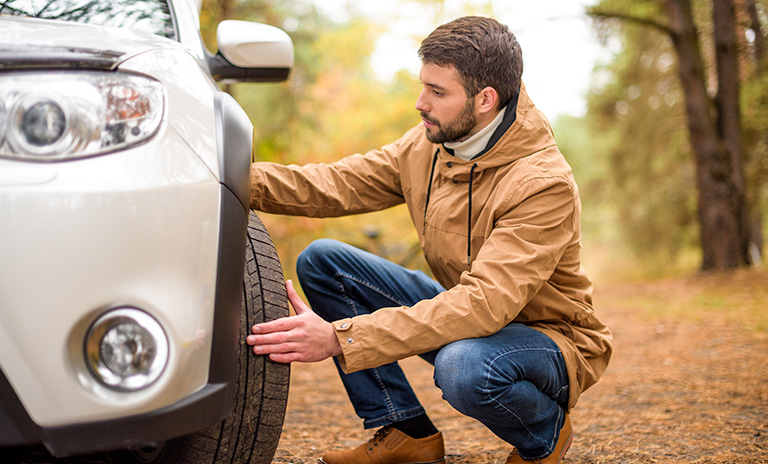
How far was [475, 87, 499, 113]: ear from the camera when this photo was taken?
2270mm

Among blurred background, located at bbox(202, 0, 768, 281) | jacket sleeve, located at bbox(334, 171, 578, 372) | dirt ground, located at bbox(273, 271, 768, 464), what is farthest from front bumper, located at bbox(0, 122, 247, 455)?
blurred background, located at bbox(202, 0, 768, 281)

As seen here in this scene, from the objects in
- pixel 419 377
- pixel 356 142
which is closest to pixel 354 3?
pixel 356 142

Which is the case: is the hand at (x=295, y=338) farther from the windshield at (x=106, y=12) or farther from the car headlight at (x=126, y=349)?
the windshield at (x=106, y=12)

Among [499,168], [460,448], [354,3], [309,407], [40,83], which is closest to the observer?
[40,83]

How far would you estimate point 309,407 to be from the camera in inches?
139

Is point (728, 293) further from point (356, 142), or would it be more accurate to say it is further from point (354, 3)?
point (354, 3)

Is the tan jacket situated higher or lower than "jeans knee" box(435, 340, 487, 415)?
higher

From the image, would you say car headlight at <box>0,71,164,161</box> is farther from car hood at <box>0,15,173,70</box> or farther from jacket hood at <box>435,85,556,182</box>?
jacket hood at <box>435,85,556,182</box>

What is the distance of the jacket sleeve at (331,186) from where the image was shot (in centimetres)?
237

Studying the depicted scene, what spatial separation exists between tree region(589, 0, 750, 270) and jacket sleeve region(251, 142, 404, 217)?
732 centimetres

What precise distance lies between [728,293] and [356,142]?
10.9 meters

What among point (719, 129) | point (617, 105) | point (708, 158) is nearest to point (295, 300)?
point (708, 158)

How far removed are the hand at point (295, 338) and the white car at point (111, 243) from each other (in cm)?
15

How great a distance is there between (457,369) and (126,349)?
1.03m
